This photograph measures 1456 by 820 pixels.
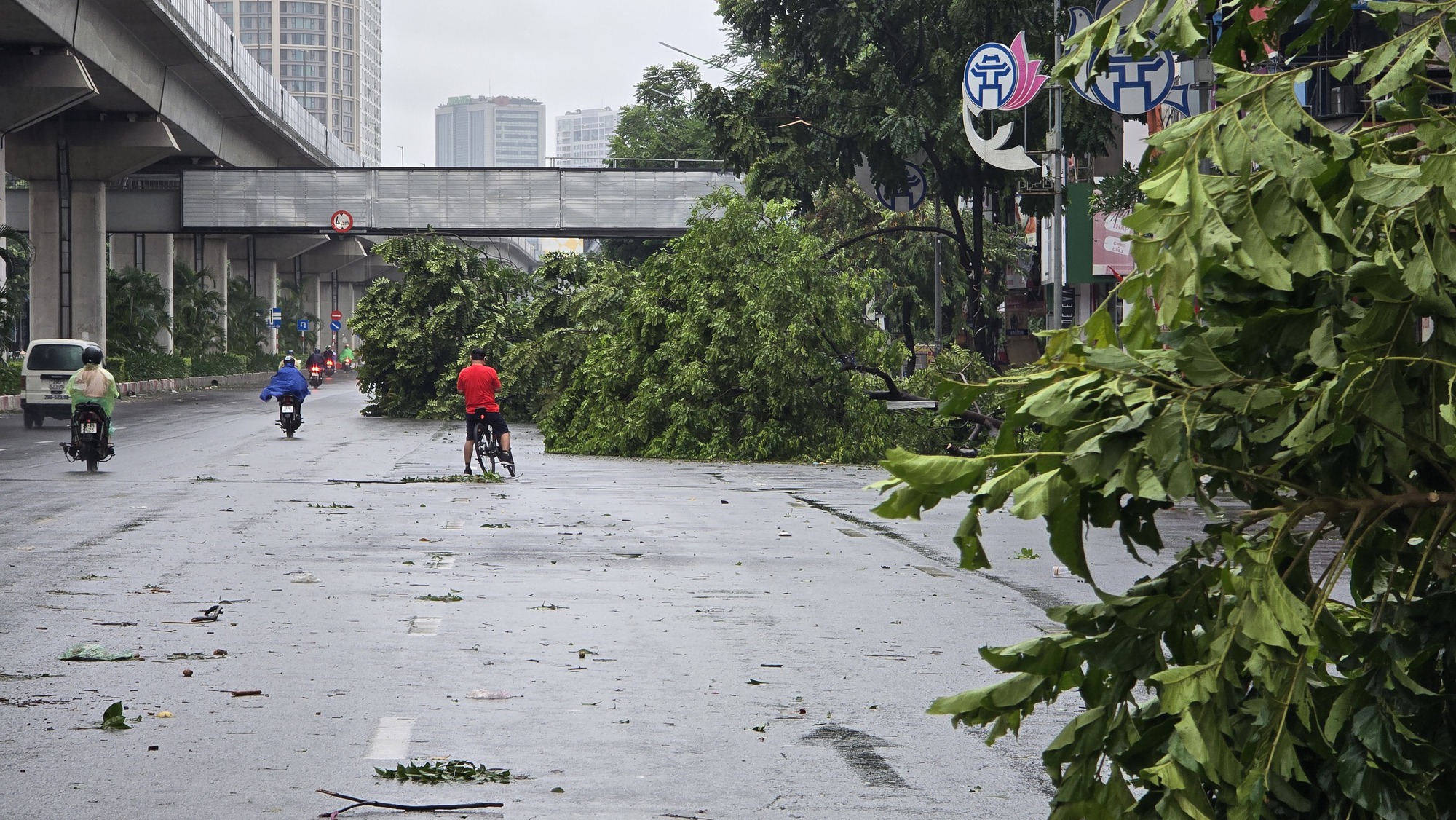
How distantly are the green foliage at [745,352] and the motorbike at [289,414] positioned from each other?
7.33m

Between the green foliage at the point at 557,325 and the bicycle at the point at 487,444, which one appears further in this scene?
the green foliage at the point at 557,325

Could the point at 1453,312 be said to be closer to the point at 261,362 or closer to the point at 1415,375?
the point at 1415,375

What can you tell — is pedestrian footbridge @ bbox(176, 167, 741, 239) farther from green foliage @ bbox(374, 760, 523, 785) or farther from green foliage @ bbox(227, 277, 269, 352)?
green foliage @ bbox(374, 760, 523, 785)

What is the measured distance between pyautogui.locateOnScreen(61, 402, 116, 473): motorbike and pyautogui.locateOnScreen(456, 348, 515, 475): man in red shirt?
4.76 metres

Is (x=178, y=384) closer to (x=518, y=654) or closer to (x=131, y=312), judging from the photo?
(x=131, y=312)

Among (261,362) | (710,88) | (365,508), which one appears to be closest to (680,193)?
(710,88)

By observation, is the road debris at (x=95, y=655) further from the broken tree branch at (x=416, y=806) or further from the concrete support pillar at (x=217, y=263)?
the concrete support pillar at (x=217, y=263)

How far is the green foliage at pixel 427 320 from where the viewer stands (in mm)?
43625

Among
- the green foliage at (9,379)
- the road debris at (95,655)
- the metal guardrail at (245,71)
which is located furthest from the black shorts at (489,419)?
the green foliage at (9,379)

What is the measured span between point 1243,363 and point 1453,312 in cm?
40

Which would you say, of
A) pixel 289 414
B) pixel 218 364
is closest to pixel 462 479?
pixel 289 414

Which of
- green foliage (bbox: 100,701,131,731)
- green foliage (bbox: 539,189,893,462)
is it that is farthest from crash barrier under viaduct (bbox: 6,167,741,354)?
green foliage (bbox: 100,701,131,731)

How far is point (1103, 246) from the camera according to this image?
34.8 m

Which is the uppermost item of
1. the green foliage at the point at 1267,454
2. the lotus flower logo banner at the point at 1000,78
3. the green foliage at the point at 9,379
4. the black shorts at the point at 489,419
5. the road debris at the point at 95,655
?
the lotus flower logo banner at the point at 1000,78
